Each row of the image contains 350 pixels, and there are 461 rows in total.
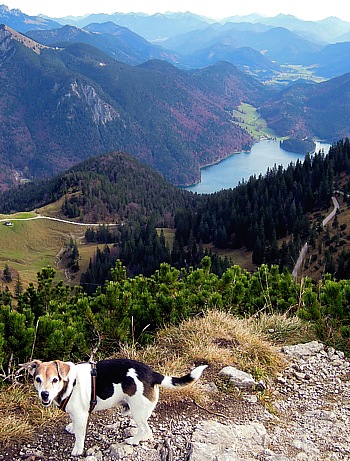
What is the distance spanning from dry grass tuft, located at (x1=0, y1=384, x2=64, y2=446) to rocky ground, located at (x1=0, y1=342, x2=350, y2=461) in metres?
0.16

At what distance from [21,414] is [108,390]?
1.69m

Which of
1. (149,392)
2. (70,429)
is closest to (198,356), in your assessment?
(149,392)

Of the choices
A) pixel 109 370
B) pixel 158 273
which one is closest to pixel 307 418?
pixel 109 370

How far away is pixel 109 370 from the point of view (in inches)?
222

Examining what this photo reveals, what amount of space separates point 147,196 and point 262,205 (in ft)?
246

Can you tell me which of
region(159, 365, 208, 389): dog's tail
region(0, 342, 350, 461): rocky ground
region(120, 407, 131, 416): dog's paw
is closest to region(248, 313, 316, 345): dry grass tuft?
region(0, 342, 350, 461): rocky ground

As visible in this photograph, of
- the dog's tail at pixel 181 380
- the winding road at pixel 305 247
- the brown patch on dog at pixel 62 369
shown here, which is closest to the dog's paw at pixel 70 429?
the brown patch on dog at pixel 62 369

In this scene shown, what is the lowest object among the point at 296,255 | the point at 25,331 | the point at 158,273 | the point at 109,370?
the point at 296,255

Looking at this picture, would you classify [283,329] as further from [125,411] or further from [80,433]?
[80,433]

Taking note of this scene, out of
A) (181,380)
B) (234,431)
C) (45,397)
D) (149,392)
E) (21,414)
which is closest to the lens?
(45,397)

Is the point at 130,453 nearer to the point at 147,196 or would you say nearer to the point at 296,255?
the point at 296,255

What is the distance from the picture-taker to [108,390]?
5539 mm

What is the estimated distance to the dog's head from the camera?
16.3ft

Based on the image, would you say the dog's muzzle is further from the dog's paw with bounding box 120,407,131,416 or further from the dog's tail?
the dog's paw with bounding box 120,407,131,416
